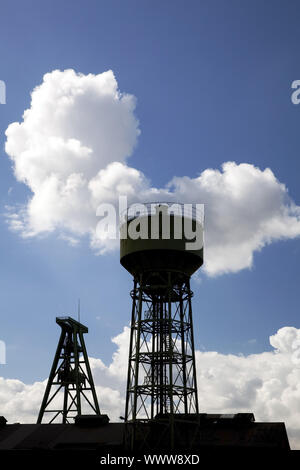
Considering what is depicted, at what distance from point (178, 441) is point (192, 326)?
32.7 ft

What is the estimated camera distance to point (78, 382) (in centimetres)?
6544

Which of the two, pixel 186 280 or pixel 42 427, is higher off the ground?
pixel 186 280

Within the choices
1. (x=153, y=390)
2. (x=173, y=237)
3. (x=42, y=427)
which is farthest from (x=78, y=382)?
(x=173, y=237)
